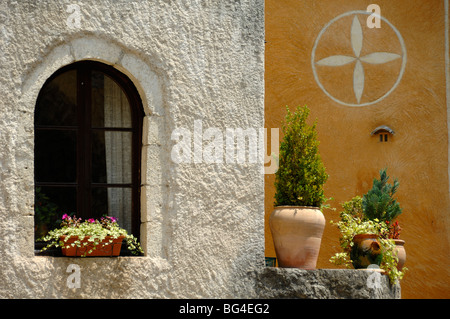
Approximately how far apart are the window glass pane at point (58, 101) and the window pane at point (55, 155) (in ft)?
0.45

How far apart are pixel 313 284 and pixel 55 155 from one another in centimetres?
254

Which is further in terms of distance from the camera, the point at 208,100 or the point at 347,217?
the point at 347,217

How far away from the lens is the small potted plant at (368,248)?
764 cm

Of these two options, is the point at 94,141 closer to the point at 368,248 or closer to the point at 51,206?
the point at 51,206

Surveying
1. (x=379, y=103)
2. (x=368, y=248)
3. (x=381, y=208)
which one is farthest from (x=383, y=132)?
(x=368, y=248)

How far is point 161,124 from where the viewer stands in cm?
712

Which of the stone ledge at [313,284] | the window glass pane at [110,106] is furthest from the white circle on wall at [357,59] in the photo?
the window glass pane at [110,106]

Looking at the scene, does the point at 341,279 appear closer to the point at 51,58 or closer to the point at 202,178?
the point at 202,178

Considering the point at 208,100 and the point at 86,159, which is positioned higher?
the point at 208,100

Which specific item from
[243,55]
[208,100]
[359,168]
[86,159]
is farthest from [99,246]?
[359,168]

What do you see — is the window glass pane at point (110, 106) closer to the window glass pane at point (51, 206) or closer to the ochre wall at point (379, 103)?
the window glass pane at point (51, 206)

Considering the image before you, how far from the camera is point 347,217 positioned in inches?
323

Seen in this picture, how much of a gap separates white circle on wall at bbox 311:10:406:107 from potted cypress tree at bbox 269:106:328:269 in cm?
249

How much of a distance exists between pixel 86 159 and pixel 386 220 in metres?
3.01
